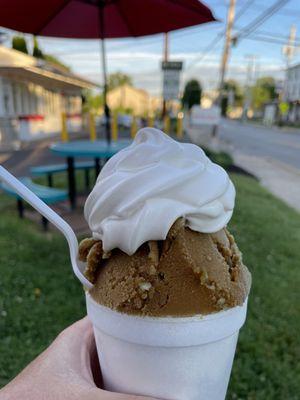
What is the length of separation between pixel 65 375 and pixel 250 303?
8.63 ft

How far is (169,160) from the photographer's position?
51.0 inches

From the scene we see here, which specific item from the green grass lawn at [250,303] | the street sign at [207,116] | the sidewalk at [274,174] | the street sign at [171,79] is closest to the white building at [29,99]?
the street sign at [171,79]

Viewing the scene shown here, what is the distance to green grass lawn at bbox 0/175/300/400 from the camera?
2.75 m

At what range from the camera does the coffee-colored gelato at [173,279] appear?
1151mm

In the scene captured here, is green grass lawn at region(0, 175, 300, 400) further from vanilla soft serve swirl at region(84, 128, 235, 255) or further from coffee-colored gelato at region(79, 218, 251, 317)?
vanilla soft serve swirl at region(84, 128, 235, 255)

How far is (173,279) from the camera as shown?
1.17m

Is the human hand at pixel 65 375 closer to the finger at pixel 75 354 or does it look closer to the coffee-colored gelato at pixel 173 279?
the finger at pixel 75 354

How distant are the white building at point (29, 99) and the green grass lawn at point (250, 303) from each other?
24.0 ft

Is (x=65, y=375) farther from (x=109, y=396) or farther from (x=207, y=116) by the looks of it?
(x=207, y=116)

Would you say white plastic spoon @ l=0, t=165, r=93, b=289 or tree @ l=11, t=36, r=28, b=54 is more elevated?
tree @ l=11, t=36, r=28, b=54

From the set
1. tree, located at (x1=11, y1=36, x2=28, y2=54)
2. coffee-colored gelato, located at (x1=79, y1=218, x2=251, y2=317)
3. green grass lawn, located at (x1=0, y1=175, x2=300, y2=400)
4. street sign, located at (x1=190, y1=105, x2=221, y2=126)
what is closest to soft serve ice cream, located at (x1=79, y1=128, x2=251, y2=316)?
coffee-colored gelato, located at (x1=79, y1=218, x2=251, y2=317)

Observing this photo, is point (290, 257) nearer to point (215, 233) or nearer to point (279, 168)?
point (215, 233)

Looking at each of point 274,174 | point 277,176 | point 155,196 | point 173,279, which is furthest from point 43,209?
point 274,174

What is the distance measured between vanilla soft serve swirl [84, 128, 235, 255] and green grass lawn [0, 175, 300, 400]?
1.89 metres
